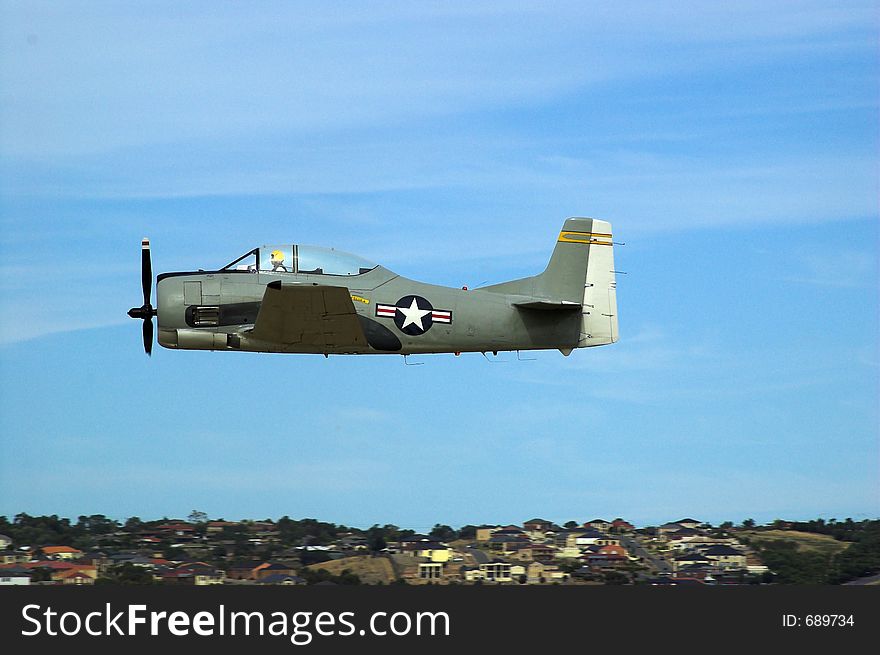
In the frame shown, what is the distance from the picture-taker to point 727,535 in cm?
2877

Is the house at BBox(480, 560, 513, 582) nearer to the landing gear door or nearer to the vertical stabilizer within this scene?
the vertical stabilizer

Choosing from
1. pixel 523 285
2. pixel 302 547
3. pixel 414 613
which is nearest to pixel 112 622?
pixel 414 613

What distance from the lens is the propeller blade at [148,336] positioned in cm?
2270

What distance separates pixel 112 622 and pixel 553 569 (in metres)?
10.7

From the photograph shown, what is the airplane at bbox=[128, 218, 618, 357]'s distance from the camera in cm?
2214

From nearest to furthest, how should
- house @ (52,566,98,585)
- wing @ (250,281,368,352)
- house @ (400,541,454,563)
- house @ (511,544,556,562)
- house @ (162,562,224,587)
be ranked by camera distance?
wing @ (250,281,368,352) → house @ (162,562,224,587) → house @ (52,566,98,585) → house @ (400,541,454,563) → house @ (511,544,556,562)

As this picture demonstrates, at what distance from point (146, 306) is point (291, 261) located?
2.93 meters

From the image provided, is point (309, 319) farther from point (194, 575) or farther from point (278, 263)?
point (194, 575)

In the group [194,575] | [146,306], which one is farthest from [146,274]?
[194,575]

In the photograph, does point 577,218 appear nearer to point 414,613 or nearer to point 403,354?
point 403,354

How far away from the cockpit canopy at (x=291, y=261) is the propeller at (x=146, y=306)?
64.1 inches

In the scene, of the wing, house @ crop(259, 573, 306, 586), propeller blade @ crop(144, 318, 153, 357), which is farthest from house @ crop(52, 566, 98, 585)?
the wing

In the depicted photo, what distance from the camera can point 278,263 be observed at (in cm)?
2234

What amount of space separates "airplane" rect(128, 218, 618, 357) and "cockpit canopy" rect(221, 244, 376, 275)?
19 mm
